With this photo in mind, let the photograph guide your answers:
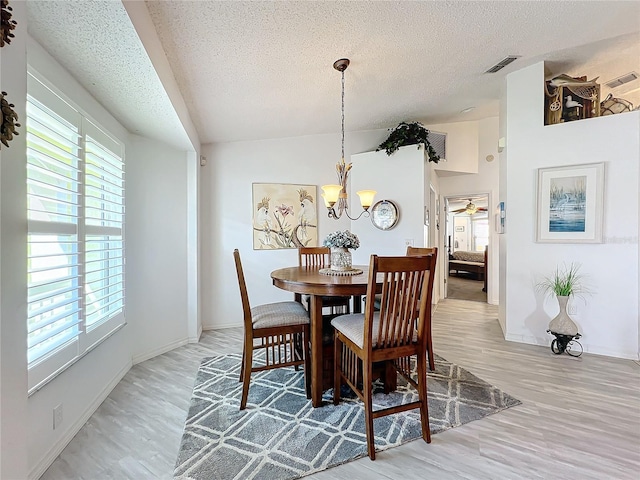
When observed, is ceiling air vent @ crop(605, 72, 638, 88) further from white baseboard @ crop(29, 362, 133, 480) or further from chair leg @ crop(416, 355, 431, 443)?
white baseboard @ crop(29, 362, 133, 480)

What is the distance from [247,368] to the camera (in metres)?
2.08

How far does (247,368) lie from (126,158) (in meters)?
2.26

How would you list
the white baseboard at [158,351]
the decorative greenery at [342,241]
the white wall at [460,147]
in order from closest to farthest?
the decorative greenery at [342,241]
the white baseboard at [158,351]
the white wall at [460,147]

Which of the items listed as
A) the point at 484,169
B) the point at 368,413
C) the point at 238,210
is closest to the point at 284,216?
the point at 238,210

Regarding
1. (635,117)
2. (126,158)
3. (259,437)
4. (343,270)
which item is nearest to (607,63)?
(635,117)

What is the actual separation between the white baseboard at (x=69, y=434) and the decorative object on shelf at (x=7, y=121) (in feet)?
5.45

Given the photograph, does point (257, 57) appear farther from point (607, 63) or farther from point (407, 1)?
point (607, 63)

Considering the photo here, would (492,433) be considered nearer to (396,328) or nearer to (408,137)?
(396,328)

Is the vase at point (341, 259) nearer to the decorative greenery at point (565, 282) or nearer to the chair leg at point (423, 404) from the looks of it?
the chair leg at point (423, 404)

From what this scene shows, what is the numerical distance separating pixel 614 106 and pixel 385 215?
2599mm

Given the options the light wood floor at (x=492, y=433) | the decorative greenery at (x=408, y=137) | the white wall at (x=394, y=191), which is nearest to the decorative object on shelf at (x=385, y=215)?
the white wall at (x=394, y=191)

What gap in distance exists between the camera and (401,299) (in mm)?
1704

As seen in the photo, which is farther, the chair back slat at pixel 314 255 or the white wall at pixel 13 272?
the chair back slat at pixel 314 255

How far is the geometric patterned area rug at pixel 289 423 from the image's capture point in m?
1.57
